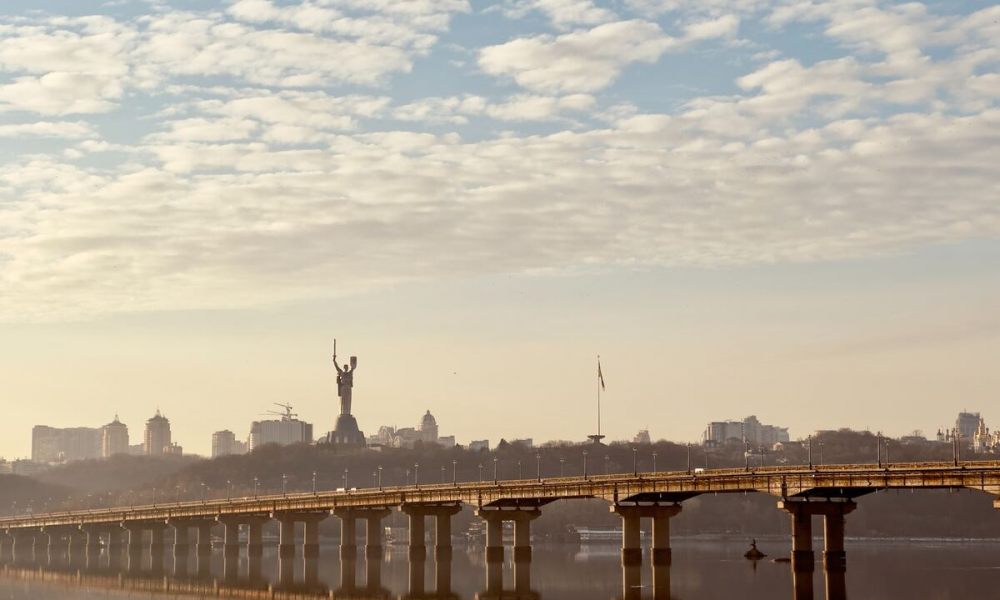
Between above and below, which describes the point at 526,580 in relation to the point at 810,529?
below

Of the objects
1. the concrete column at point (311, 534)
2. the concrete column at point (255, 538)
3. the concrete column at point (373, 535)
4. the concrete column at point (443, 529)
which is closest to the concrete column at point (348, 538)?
the concrete column at point (373, 535)

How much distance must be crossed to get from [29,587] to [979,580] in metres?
88.0

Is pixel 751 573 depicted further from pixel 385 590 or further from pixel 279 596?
pixel 279 596

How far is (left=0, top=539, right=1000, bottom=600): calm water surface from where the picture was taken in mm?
113625

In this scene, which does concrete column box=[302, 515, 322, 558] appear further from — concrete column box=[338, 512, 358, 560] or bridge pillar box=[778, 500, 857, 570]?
bridge pillar box=[778, 500, 857, 570]

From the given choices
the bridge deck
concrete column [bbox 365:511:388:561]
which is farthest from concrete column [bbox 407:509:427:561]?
concrete column [bbox 365:511:388:561]

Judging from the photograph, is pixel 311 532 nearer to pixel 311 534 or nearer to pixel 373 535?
pixel 311 534

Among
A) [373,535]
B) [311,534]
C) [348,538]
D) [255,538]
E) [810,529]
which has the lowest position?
[255,538]

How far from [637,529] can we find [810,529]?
61.2ft

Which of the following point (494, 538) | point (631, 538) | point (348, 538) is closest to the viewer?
point (631, 538)

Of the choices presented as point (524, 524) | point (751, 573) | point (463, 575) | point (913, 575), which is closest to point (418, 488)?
point (524, 524)

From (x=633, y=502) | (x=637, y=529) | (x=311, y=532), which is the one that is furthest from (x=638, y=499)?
(x=311, y=532)

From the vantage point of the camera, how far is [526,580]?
129375 mm

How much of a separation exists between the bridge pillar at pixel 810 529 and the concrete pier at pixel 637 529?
11697mm
